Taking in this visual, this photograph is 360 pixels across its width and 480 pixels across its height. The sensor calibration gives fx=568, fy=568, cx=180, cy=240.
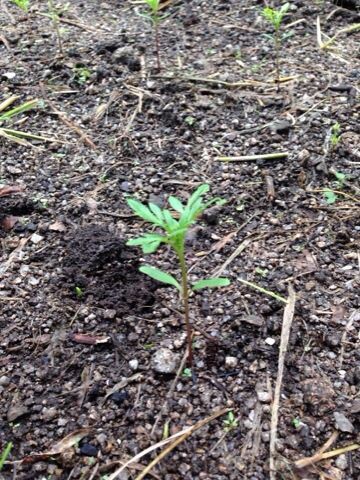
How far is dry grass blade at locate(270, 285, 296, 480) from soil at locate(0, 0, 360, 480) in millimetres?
12

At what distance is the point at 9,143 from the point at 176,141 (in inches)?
26.0

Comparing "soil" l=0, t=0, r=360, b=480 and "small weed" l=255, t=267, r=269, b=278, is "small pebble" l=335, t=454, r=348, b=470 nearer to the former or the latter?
"soil" l=0, t=0, r=360, b=480

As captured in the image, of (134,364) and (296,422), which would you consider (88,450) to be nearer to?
(134,364)

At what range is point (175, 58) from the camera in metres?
2.62

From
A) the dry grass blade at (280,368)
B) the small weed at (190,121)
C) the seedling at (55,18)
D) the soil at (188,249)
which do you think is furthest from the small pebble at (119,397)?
the seedling at (55,18)

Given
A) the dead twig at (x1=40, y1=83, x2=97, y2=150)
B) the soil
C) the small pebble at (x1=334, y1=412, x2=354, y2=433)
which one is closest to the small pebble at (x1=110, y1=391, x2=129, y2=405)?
the soil

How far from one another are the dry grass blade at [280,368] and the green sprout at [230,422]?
88mm

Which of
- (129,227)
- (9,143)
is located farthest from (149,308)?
(9,143)

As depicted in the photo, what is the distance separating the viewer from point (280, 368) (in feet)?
4.78

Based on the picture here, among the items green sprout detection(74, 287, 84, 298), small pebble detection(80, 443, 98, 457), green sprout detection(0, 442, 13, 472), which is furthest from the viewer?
green sprout detection(74, 287, 84, 298)

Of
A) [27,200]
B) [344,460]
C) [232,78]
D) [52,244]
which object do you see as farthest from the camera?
[232,78]

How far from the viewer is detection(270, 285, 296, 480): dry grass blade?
1314mm

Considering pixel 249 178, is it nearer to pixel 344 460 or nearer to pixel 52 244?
pixel 52 244

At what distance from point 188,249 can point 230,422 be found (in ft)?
1.95
